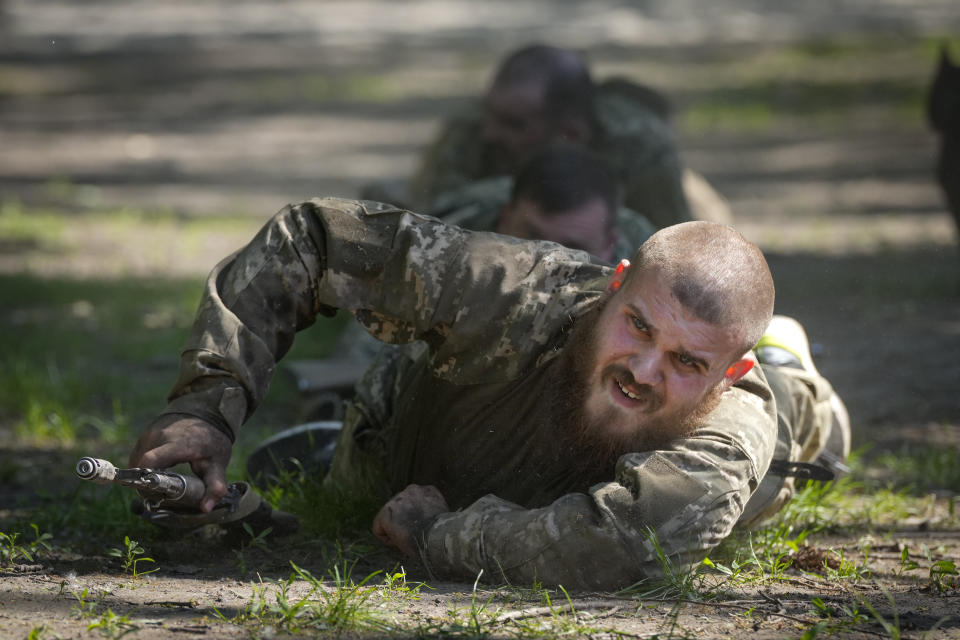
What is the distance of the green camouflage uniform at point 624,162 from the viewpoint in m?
7.42

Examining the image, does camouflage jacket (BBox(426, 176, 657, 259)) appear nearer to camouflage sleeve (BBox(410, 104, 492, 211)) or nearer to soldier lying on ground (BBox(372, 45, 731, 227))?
soldier lying on ground (BBox(372, 45, 731, 227))

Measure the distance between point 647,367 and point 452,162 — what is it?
433cm

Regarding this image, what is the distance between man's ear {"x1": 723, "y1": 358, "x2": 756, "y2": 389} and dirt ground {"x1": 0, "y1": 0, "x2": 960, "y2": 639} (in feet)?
1.87

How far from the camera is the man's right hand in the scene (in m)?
3.23

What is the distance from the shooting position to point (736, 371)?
3.53m

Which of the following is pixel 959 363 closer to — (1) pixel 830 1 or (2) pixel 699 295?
(2) pixel 699 295

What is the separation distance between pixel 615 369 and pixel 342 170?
27.4 feet

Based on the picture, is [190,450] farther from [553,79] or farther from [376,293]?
[553,79]

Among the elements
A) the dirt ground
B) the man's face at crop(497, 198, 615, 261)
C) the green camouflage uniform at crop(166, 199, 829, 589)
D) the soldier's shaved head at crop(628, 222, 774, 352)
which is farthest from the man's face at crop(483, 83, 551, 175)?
the soldier's shaved head at crop(628, 222, 774, 352)

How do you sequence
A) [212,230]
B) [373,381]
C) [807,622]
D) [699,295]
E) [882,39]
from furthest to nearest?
[882,39]
[212,230]
[373,381]
[699,295]
[807,622]

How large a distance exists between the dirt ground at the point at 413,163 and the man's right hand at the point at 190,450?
27cm

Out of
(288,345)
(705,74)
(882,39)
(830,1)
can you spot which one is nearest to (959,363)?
(288,345)

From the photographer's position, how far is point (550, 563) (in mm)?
3303

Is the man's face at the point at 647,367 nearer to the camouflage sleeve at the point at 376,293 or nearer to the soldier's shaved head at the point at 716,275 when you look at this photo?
the soldier's shaved head at the point at 716,275
